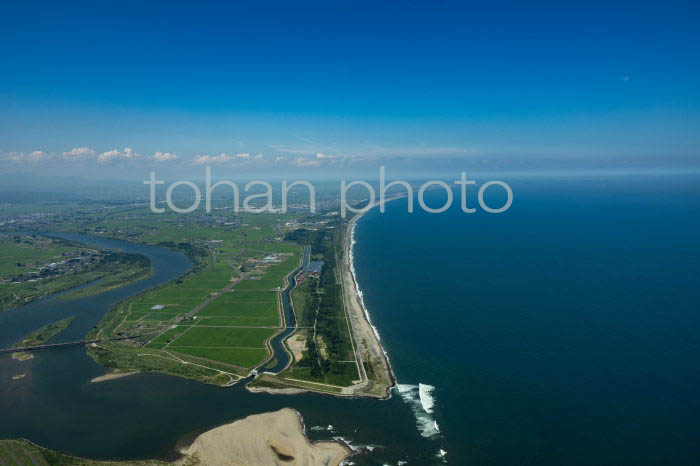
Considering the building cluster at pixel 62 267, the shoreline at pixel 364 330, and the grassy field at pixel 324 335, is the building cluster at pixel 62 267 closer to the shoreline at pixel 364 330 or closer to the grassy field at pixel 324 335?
the grassy field at pixel 324 335

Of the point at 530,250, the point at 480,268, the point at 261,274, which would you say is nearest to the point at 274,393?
the point at 261,274

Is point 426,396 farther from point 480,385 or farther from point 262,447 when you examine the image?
point 262,447

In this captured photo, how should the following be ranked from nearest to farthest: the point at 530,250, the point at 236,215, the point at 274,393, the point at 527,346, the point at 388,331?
the point at 274,393 < the point at 527,346 < the point at 388,331 < the point at 530,250 < the point at 236,215

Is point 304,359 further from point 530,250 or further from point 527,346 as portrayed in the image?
point 530,250

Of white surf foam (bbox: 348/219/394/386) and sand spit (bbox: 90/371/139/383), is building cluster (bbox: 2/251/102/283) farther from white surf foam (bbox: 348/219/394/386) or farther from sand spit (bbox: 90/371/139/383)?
white surf foam (bbox: 348/219/394/386)

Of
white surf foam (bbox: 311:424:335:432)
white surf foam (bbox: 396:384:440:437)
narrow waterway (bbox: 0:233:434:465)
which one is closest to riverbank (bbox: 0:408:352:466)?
narrow waterway (bbox: 0:233:434:465)

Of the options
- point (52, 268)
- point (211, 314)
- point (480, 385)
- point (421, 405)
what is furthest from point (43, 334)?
point (480, 385)
